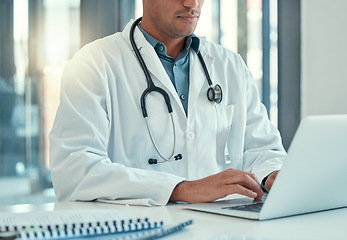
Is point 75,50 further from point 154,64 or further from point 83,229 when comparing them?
point 83,229

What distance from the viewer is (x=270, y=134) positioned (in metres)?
1.72

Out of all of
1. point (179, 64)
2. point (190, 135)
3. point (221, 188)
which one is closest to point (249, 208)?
point (221, 188)

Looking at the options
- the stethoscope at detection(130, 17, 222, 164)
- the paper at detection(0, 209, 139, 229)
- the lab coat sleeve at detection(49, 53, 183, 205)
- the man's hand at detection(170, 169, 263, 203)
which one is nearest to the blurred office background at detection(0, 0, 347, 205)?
the stethoscope at detection(130, 17, 222, 164)

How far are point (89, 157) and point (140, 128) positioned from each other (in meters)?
0.29

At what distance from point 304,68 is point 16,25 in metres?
1.57

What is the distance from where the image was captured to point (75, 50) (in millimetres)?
2752

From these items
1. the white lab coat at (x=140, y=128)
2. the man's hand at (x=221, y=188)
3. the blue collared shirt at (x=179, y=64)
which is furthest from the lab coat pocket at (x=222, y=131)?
the man's hand at (x=221, y=188)

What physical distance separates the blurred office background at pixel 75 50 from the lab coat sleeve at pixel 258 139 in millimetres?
922

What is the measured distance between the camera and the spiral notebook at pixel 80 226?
2.55 feet

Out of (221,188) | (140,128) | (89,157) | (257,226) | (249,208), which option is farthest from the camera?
(140,128)

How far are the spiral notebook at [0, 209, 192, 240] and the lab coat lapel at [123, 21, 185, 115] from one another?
734mm

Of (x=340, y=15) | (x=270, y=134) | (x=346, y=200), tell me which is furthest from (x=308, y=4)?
(x=346, y=200)

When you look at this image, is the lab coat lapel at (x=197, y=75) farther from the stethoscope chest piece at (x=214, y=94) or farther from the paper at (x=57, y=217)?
the paper at (x=57, y=217)

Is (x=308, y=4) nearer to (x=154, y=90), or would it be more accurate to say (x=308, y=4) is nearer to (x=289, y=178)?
Answer: (x=154, y=90)
